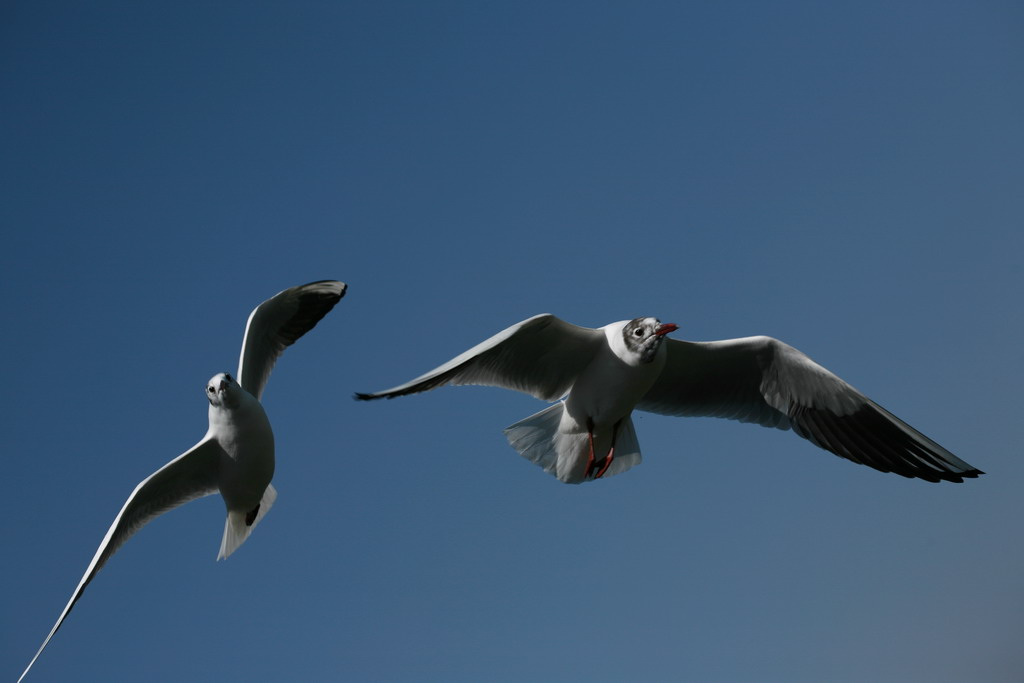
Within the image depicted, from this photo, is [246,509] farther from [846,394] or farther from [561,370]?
[846,394]

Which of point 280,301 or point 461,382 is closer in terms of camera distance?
point 461,382

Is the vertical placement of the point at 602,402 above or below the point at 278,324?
below

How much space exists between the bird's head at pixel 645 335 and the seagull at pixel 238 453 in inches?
111

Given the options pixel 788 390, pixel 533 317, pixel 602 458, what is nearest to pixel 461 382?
pixel 533 317

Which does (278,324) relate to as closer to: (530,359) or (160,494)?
(160,494)

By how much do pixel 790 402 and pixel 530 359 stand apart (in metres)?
2.00

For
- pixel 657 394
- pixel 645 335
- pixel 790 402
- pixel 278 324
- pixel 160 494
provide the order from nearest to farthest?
pixel 645 335
pixel 790 402
pixel 657 394
pixel 160 494
pixel 278 324

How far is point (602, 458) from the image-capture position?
303 inches

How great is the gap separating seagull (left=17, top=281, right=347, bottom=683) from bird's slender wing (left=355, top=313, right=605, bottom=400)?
183cm

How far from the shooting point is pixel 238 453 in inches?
311

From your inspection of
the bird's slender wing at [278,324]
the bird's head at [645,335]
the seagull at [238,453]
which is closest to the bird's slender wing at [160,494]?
the seagull at [238,453]

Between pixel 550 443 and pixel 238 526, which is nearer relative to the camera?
pixel 550 443

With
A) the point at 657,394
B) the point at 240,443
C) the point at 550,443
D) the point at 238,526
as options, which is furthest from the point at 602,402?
the point at 238,526

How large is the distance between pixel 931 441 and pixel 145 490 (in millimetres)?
5834
